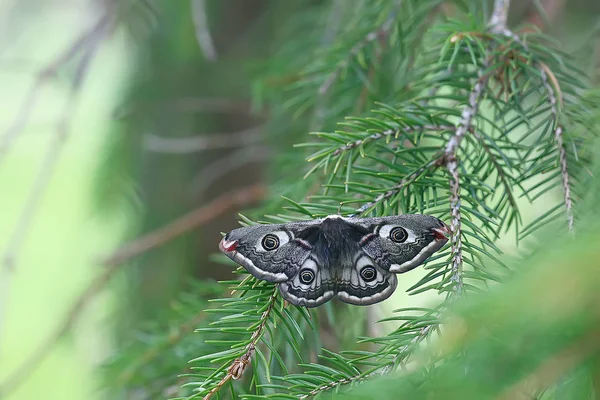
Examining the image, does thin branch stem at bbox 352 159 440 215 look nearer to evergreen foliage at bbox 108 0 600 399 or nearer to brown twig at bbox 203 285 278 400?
evergreen foliage at bbox 108 0 600 399

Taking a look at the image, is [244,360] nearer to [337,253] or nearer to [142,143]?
[337,253]

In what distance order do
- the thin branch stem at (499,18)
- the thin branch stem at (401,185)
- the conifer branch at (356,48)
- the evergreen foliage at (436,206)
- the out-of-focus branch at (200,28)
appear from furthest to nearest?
1. the out-of-focus branch at (200,28)
2. the conifer branch at (356,48)
3. the thin branch stem at (499,18)
4. the thin branch stem at (401,185)
5. the evergreen foliage at (436,206)

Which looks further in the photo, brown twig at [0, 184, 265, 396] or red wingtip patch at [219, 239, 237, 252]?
brown twig at [0, 184, 265, 396]

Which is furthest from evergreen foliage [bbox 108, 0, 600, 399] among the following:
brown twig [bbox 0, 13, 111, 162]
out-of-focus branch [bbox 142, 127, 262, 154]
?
brown twig [bbox 0, 13, 111, 162]

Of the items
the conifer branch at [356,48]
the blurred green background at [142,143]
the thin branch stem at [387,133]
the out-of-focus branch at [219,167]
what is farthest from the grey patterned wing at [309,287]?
the out-of-focus branch at [219,167]

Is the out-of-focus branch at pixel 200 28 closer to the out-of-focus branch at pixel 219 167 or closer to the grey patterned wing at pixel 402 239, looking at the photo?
the out-of-focus branch at pixel 219 167

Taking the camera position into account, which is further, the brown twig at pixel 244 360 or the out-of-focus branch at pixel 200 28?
the out-of-focus branch at pixel 200 28
